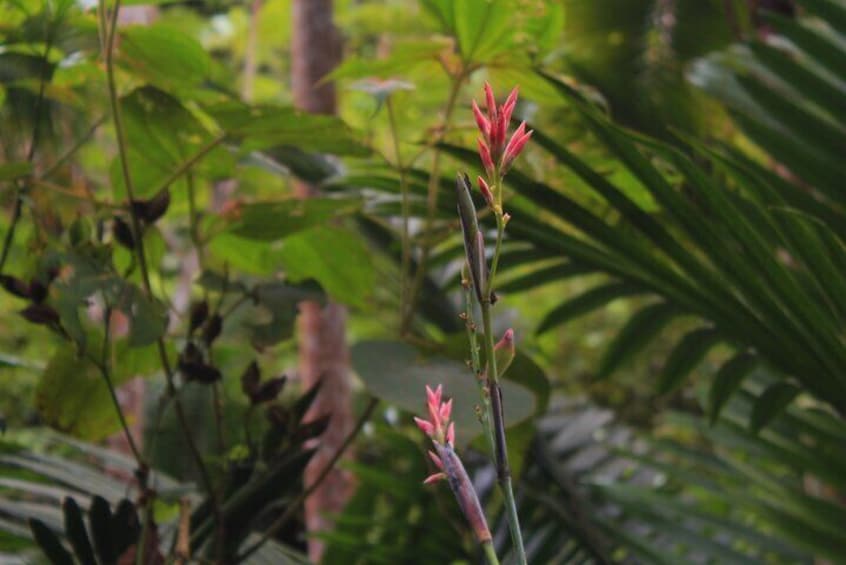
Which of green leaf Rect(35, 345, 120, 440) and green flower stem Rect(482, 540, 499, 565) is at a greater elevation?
green flower stem Rect(482, 540, 499, 565)

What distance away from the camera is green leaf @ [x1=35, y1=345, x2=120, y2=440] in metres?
0.75

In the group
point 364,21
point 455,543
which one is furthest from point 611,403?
point 455,543

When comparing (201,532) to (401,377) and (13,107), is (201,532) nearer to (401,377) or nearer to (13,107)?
(401,377)

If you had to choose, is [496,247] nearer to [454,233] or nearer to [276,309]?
[276,309]

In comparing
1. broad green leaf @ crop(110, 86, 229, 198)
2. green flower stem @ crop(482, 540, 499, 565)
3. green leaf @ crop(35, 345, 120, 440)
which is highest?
broad green leaf @ crop(110, 86, 229, 198)

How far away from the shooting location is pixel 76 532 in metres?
0.60

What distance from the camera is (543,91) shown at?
79 centimetres

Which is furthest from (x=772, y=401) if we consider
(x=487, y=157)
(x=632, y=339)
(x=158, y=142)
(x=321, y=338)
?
(x=321, y=338)

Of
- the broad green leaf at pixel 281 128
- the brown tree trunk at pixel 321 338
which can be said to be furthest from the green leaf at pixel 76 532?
the brown tree trunk at pixel 321 338

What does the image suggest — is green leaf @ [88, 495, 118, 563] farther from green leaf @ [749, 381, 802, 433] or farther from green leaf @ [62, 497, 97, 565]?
green leaf @ [749, 381, 802, 433]

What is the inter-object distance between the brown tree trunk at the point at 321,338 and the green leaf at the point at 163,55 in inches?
26.0

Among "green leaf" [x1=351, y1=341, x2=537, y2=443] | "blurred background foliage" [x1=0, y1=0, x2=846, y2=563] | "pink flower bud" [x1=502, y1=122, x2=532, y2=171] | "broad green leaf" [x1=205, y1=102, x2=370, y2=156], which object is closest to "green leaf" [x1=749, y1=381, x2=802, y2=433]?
"blurred background foliage" [x1=0, y1=0, x2=846, y2=563]

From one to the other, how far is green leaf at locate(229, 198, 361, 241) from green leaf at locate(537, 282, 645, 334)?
37 cm

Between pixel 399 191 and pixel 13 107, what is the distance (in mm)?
322
